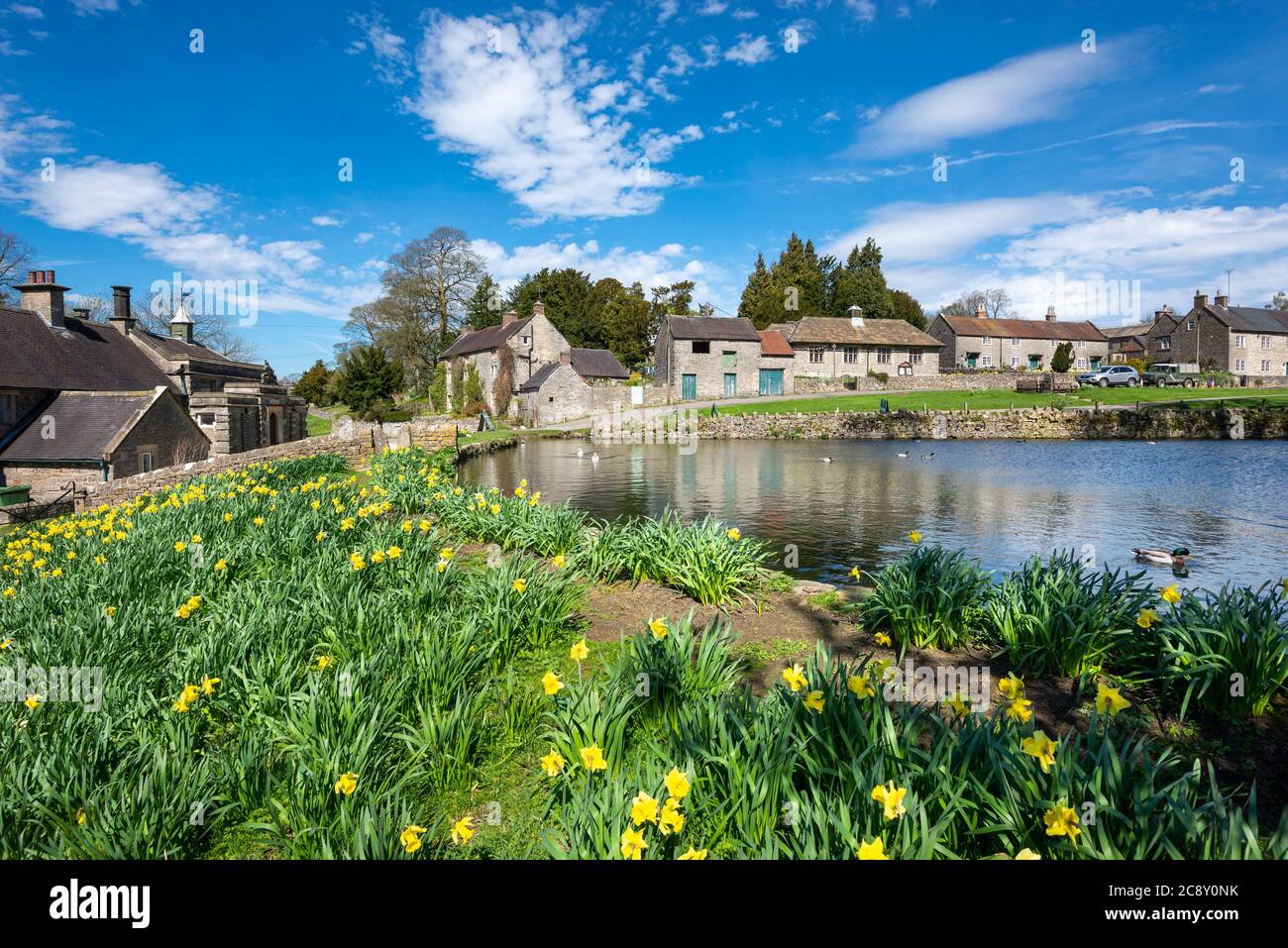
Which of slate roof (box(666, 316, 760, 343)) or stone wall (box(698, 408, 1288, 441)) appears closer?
stone wall (box(698, 408, 1288, 441))

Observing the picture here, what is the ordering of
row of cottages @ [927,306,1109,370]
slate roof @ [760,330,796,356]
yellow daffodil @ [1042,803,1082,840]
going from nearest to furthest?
yellow daffodil @ [1042,803,1082,840]
slate roof @ [760,330,796,356]
row of cottages @ [927,306,1109,370]

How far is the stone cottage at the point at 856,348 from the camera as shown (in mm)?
65625

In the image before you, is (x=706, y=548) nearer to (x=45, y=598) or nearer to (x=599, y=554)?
(x=599, y=554)

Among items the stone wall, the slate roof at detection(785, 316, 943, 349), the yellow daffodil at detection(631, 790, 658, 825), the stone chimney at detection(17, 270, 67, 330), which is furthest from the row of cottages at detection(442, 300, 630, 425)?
the yellow daffodil at detection(631, 790, 658, 825)

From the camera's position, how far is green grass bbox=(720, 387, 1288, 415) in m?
50.3

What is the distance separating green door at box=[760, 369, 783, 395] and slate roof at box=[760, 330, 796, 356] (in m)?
1.63

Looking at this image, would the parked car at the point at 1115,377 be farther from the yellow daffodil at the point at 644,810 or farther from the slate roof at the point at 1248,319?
the yellow daffodil at the point at 644,810

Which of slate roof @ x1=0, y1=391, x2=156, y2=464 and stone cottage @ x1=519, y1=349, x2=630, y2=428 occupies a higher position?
stone cottage @ x1=519, y1=349, x2=630, y2=428

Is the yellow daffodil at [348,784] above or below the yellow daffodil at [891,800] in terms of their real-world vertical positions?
below

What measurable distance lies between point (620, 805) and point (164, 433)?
27.7 m

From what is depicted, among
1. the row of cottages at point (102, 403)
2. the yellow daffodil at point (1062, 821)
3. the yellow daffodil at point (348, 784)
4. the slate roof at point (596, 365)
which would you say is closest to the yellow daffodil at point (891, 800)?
the yellow daffodil at point (1062, 821)

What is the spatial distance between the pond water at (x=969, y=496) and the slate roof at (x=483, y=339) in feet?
85.2

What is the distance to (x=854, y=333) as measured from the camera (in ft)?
220

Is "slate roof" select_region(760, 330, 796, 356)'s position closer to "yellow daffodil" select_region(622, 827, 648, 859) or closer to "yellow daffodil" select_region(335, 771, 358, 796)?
"yellow daffodil" select_region(335, 771, 358, 796)
